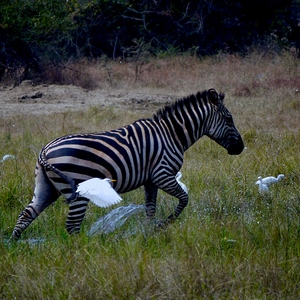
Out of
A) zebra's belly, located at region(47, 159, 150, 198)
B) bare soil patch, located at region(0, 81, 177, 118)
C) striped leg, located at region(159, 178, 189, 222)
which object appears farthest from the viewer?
bare soil patch, located at region(0, 81, 177, 118)

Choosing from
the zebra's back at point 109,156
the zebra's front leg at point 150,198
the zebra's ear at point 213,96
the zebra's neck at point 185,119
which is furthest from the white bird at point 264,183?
the zebra's back at point 109,156

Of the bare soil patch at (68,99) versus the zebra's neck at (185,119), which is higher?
the zebra's neck at (185,119)

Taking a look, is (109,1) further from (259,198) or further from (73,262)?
(73,262)

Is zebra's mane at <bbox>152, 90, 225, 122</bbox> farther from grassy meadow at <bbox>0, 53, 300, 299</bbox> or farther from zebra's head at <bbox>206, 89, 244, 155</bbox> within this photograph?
grassy meadow at <bbox>0, 53, 300, 299</bbox>

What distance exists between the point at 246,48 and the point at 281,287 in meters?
17.9

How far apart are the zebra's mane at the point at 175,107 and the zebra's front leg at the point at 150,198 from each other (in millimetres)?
637

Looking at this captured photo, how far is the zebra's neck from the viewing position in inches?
228

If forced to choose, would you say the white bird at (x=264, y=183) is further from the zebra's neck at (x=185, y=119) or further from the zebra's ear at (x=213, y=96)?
the zebra's ear at (x=213, y=96)

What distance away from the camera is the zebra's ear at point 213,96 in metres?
6.04

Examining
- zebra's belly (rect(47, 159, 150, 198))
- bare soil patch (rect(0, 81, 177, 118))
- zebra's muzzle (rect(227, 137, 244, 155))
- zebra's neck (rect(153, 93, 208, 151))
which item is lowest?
bare soil patch (rect(0, 81, 177, 118))

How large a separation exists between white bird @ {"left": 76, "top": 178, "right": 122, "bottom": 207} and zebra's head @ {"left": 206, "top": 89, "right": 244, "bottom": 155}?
1744 millimetres

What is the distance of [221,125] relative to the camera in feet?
20.2

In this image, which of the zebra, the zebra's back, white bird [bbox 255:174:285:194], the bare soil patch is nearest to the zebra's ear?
the zebra

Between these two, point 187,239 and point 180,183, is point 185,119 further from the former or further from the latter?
point 187,239
